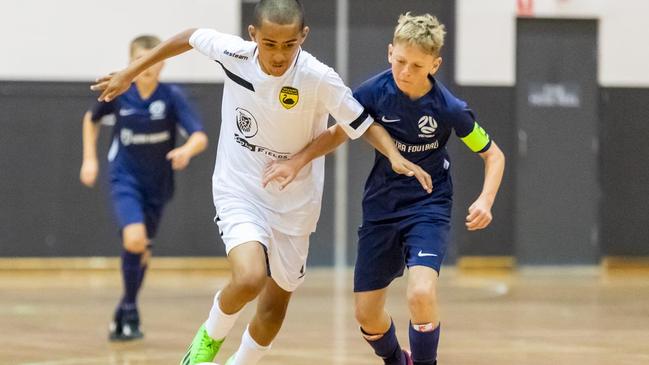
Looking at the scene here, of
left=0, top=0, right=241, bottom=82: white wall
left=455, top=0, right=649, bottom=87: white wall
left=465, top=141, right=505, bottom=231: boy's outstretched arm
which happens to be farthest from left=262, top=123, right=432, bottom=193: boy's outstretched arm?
left=455, top=0, right=649, bottom=87: white wall

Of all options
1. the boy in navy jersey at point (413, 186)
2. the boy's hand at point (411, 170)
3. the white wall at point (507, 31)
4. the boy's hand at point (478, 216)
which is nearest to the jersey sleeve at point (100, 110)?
the boy in navy jersey at point (413, 186)

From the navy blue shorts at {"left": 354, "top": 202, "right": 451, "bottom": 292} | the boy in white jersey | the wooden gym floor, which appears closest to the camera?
the boy in white jersey

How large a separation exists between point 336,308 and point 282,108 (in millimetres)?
4647

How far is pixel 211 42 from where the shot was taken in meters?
5.13

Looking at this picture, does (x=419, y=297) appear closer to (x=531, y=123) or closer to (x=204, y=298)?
(x=204, y=298)

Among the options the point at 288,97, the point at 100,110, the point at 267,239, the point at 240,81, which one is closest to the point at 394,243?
the point at 267,239

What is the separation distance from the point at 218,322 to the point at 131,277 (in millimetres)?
2690

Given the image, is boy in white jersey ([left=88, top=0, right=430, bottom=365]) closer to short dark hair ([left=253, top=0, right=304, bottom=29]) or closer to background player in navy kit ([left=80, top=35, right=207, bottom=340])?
short dark hair ([left=253, top=0, right=304, bottom=29])

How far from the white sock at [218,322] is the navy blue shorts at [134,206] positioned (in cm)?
251

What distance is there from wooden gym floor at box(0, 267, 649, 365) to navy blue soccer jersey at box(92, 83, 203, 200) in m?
1.05

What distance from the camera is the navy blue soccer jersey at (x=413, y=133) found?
205 inches

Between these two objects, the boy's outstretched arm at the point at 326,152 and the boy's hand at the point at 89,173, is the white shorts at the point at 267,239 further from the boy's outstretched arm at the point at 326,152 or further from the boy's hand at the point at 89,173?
the boy's hand at the point at 89,173

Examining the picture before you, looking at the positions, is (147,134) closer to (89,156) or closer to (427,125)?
(89,156)

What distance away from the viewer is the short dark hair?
4664 millimetres
